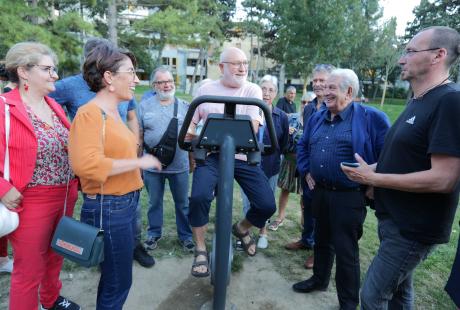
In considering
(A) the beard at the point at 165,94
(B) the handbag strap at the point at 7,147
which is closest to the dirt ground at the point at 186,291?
(B) the handbag strap at the point at 7,147

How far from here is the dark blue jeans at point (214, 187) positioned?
2635 millimetres

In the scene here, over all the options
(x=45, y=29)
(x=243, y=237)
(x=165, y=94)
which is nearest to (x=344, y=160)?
(x=243, y=237)

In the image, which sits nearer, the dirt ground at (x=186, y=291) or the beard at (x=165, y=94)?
the dirt ground at (x=186, y=291)

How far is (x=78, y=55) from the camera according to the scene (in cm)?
1098

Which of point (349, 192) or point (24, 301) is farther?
point (349, 192)

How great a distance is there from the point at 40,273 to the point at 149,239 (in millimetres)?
1445

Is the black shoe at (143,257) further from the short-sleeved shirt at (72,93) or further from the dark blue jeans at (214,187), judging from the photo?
the short-sleeved shirt at (72,93)

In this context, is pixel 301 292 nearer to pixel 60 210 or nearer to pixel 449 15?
pixel 60 210

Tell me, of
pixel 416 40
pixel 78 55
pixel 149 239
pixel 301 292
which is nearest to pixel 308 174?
pixel 301 292

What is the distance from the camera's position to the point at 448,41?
1.69 meters

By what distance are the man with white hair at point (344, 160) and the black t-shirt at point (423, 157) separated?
Result: 57 cm

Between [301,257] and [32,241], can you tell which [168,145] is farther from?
[301,257]

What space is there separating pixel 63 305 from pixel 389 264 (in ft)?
7.21

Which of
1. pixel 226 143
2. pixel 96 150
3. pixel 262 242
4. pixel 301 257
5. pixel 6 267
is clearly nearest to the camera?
pixel 96 150
